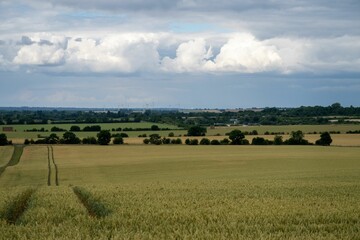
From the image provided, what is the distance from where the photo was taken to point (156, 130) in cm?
13725

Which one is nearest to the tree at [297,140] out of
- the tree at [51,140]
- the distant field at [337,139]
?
the distant field at [337,139]

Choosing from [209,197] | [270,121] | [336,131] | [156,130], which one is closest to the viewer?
[209,197]

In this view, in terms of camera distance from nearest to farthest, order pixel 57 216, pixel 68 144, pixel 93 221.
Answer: pixel 93 221
pixel 57 216
pixel 68 144

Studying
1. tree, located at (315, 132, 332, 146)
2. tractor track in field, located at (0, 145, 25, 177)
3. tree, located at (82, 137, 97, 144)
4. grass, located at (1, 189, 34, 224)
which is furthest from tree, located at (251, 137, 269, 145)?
grass, located at (1, 189, 34, 224)

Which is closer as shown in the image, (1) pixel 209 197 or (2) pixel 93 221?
(2) pixel 93 221

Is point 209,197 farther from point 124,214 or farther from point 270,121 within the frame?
point 270,121

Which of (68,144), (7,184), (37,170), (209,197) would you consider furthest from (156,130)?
(209,197)

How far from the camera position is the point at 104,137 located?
105 meters

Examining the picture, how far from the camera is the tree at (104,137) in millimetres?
104688

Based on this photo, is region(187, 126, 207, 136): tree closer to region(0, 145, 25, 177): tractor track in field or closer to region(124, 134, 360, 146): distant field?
region(124, 134, 360, 146): distant field

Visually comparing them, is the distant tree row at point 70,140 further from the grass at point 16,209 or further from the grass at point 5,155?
the grass at point 16,209

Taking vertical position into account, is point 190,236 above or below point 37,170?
above

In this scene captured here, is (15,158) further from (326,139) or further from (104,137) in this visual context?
(326,139)

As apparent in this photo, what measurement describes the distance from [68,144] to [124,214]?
305 ft
